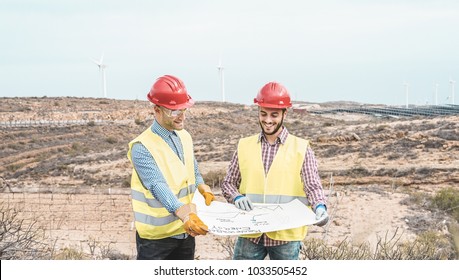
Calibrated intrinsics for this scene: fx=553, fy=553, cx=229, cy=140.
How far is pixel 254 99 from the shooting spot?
3.34m

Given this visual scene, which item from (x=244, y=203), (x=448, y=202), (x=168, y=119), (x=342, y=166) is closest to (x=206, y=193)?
(x=244, y=203)

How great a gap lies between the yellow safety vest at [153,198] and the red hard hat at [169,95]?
19 cm

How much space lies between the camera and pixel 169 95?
124 inches

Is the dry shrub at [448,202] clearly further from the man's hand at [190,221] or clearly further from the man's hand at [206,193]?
the man's hand at [190,221]

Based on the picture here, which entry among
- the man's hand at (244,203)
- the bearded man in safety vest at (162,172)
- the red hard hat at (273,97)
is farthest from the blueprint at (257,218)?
the red hard hat at (273,97)

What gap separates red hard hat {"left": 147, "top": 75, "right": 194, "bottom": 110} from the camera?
317 centimetres

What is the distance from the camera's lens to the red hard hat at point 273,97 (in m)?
3.20

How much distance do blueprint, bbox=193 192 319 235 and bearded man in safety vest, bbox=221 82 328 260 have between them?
0.17 ft

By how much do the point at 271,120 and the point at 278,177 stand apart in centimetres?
33

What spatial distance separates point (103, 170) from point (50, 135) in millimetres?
16984

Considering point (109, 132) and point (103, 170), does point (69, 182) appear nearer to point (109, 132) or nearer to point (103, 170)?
point (103, 170)

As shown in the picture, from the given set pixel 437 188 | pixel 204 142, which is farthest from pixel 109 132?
pixel 437 188

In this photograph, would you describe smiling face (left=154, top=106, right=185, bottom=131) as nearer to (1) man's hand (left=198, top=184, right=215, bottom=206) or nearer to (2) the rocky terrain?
(1) man's hand (left=198, top=184, right=215, bottom=206)

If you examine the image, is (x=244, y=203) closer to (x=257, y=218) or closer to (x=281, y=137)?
(x=257, y=218)
